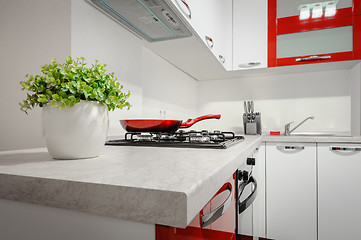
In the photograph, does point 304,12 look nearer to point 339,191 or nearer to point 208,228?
point 339,191

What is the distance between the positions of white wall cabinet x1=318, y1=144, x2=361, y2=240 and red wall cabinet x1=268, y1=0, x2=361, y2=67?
79cm

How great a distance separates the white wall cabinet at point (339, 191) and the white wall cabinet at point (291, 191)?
0.05m

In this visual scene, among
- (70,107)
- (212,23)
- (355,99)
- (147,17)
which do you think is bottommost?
(70,107)

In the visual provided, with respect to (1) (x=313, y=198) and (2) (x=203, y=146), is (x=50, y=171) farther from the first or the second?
(1) (x=313, y=198)

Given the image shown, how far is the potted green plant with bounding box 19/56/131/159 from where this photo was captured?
0.52 m

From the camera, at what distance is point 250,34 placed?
2.09 m

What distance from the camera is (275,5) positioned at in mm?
2008

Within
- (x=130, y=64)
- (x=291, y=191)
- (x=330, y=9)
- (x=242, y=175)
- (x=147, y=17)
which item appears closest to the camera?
(x=242, y=175)

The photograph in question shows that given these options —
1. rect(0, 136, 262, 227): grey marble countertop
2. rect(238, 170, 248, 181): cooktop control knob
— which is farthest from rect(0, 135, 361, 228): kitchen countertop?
rect(238, 170, 248, 181): cooktop control knob

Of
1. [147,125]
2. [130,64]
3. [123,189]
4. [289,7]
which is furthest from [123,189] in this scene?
[289,7]

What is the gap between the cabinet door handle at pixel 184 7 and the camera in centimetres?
99

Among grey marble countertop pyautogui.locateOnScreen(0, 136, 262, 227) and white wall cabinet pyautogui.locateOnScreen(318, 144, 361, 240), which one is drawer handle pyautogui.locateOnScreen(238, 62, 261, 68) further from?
grey marble countertop pyautogui.locateOnScreen(0, 136, 262, 227)

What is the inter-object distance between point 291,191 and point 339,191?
1.01 feet

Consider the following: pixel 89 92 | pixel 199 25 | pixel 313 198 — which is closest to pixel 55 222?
pixel 89 92
